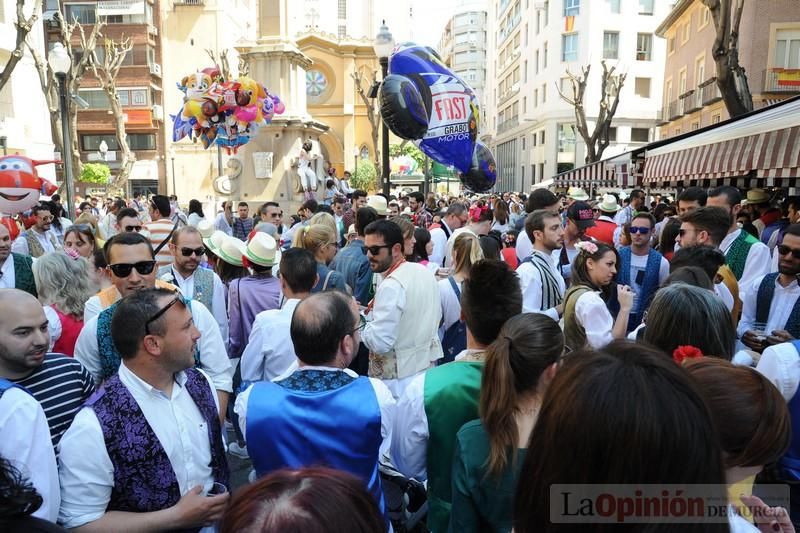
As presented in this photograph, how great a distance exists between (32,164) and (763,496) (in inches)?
284

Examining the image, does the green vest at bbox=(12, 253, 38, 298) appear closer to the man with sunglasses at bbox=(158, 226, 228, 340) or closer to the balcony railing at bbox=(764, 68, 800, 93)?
the man with sunglasses at bbox=(158, 226, 228, 340)

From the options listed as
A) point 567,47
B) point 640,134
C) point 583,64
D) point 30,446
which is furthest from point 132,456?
point 567,47

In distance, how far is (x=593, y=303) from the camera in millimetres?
3354

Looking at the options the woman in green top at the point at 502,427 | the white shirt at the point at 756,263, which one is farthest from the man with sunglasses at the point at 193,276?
Answer: the white shirt at the point at 756,263

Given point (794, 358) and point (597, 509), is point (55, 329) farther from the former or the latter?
point (794, 358)

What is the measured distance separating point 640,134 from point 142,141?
1584 inches

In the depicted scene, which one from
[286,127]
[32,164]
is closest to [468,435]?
[32,164]

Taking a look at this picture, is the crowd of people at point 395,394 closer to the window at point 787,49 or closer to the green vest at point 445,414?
the green vest at point 445,414

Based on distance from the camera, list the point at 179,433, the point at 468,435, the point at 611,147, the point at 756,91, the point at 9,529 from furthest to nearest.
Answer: the point at 611,147, the point at 756,91, the point at 179,433, the point at 468,435, the point at 9,529

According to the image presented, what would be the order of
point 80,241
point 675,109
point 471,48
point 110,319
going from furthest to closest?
1. point 471,48
2. point 675,109
3. point 80,241
4. point 110,319

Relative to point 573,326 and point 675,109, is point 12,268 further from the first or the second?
point 675,109

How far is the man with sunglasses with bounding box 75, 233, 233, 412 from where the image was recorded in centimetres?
289

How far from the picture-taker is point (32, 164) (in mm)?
6289

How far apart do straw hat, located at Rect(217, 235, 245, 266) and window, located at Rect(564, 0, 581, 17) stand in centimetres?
4782
